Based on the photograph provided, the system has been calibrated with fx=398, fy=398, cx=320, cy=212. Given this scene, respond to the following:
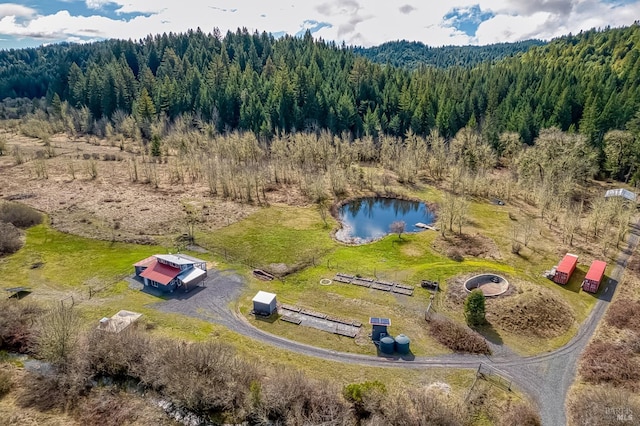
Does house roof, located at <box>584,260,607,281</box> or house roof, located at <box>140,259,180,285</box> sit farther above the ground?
house roof, located at <box>584,260,607,281</box>

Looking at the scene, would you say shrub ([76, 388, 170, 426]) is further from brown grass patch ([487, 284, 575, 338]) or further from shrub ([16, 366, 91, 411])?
brown grass patch ([487, 284, 575, 338])

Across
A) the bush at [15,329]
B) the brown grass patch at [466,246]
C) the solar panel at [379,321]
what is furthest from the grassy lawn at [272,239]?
the bush at [15,329]

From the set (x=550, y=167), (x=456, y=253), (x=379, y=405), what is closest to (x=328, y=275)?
(x=456, y=253)

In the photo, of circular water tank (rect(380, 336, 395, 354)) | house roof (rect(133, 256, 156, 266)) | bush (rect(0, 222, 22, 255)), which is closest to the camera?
circular water tank (rect(380, 336, 395, 354))

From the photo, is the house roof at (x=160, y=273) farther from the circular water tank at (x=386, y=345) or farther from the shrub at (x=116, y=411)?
the circular water tank at (x=386, y=345)

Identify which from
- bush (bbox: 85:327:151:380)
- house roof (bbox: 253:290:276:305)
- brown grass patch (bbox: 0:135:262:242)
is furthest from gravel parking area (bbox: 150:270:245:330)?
brown grass patch (bbox: 0:135:262:242)

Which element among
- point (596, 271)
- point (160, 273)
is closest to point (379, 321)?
point (160, 273)

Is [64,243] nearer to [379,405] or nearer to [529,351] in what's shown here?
[379,405]
